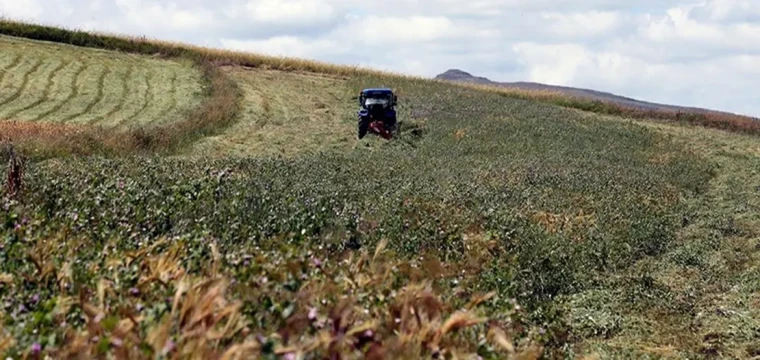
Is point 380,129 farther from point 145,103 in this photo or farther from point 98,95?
point 98,95

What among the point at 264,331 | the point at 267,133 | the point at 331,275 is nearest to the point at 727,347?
the point at 331,275

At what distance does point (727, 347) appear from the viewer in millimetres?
8445

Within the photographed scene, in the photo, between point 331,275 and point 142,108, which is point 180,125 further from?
point 331,275

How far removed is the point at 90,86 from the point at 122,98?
2442 millimetres

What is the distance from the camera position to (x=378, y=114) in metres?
28.5

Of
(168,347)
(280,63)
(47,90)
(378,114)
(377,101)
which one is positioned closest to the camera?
(168,347)

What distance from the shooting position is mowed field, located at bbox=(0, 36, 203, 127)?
30266 millimetres

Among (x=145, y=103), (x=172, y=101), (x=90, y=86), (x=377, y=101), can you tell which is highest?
(x=377, y=101)

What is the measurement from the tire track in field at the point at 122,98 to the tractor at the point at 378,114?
897 centimetres

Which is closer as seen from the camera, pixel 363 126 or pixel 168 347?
pixel 168 347

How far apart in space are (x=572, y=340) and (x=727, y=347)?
149 centimetres

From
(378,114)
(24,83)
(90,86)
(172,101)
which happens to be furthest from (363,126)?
(24,83)

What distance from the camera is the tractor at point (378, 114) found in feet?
91.7

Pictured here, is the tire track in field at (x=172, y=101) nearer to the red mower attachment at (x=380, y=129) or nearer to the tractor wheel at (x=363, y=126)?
the tractor wheel at (x=363, y=126)
